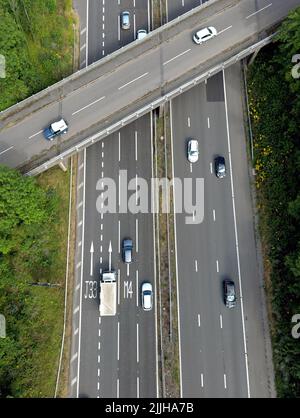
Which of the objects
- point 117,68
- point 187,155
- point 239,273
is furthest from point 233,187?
point 117,68

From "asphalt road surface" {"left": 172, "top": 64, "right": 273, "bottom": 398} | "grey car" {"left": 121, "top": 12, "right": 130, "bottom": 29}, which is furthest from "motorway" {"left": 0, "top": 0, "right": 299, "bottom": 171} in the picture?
"grey car" {"left": 121, "top": 12, "right": 130, "bottom": 29}

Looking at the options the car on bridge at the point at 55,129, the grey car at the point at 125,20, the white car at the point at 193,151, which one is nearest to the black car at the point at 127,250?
the white car at the point at 193,151

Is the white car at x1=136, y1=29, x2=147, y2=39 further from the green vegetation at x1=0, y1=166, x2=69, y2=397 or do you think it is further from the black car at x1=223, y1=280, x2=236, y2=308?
the black car at x1=223, y1=280, x2=236, y2=308

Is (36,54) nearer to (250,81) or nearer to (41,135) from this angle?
(41,135)

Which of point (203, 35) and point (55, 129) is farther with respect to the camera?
point (203, 35)

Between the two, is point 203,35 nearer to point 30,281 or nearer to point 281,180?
point 281,180

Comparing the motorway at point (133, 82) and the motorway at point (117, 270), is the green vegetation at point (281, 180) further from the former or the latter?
the motorway at point (117, 270)

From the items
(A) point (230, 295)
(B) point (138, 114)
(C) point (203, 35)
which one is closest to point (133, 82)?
(B) point (138, 114)
